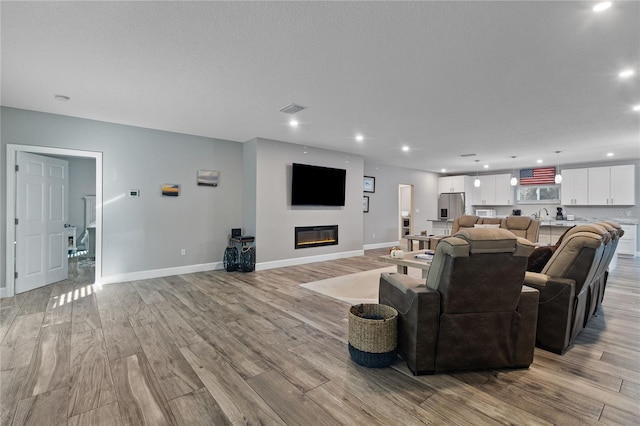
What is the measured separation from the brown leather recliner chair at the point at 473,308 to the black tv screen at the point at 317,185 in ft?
14.3

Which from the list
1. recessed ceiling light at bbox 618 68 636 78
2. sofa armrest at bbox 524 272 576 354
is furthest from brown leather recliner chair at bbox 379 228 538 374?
recessed ceiling light at bbox 618 68 636 78

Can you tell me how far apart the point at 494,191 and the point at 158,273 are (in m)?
10.2

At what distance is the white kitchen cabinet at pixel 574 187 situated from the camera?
27.3 feet

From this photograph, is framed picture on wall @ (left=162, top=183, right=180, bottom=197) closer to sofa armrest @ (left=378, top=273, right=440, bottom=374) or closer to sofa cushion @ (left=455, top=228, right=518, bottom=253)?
sofa armrest @ (left=378, top=273, right=440, bottom=374)

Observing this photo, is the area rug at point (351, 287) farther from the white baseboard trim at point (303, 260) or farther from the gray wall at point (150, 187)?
the gray wall at point (150, 187)

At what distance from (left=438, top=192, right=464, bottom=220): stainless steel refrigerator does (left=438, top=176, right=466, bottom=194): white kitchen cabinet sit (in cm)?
15

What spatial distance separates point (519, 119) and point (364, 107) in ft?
7.98

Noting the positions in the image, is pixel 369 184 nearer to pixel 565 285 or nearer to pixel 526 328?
pixel 565 285

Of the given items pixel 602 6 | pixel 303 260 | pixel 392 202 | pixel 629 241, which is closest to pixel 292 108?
pixel 602 6

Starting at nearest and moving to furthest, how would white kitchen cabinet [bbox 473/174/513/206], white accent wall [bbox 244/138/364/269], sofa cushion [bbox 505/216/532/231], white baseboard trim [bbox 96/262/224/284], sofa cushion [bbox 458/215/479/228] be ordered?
white baseboard trim [bbox 96/262/224/284]
sofa cushion [bbox 505/216/532/231]
white accent wall [bbox 244/138/364/269]
sofa cushion [bbox 458/215/479/228]
white kitchen cabinet [bbox 473/174/513/206]

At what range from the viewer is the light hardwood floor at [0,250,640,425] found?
1798 mm

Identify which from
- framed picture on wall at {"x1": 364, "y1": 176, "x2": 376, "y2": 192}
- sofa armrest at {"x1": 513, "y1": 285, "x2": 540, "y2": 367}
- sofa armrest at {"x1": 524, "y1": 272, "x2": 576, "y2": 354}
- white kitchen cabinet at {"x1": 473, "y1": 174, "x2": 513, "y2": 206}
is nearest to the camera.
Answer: sofa armrest at {"x1": 513, "y1": 285, "x2": 540, "y2": 367}

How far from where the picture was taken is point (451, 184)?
10.9m

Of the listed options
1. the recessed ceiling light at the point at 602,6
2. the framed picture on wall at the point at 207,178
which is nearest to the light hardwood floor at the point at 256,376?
the recessed ceiling light at the point at 602,6
